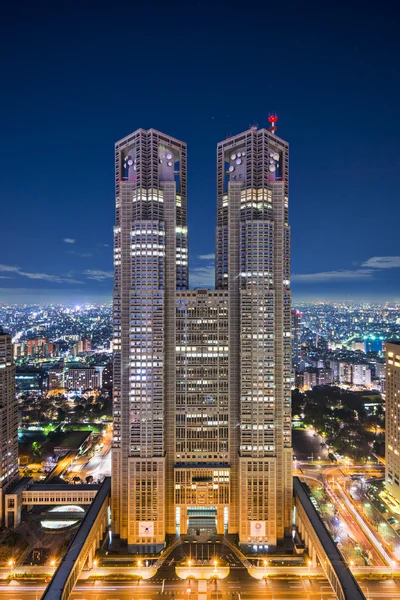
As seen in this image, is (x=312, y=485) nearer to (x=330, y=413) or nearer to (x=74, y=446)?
(x=330, y=413)

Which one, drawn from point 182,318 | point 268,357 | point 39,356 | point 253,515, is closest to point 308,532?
point 253,515

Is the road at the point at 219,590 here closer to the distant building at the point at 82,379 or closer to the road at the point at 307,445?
the road at the point at 307,445

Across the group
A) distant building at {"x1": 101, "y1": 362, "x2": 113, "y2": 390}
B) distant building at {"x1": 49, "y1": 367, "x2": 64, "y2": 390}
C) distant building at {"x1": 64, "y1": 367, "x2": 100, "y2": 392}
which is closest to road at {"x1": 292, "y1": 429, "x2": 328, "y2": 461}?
distant building at {"x1": 101, "y1": 362, "x2": 113, "y2": 390}

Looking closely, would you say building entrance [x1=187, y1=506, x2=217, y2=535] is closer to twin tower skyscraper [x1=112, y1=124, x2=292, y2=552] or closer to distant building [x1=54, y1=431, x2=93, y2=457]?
twin tower skyscraper [x1=112, y1=124, x2=292, y2=552]

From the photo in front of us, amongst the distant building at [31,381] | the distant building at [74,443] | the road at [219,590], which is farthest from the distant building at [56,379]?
the road at [219,590]

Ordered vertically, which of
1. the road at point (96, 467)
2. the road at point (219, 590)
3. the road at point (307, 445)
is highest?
the road at point (307, 445)

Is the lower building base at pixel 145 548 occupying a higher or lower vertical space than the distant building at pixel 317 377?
lower
